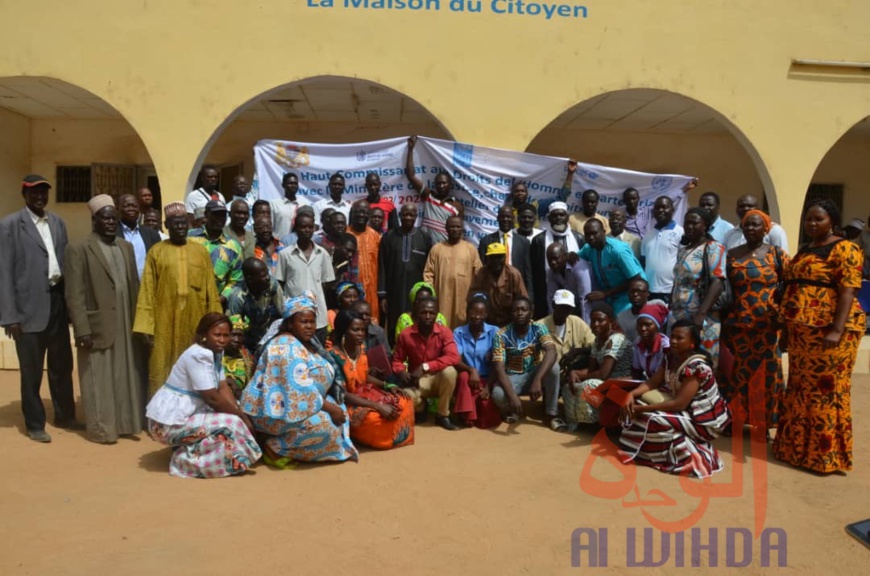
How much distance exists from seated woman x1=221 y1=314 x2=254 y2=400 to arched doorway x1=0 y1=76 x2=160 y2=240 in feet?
19.3

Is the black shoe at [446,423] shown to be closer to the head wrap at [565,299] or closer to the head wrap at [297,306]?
the head wrap at [565,299]

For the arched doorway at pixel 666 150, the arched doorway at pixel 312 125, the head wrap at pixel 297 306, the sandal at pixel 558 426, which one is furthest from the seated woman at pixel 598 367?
the arched doorway at pixel 666 150

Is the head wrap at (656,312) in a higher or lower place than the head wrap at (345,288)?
lower

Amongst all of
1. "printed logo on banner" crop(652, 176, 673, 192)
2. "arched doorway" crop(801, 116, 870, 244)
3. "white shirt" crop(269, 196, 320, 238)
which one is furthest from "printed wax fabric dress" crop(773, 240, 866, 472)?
"arched doorway" crop(801, 116, 870, 244)

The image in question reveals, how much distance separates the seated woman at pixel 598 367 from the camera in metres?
4.75

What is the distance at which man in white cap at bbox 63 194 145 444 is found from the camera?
449 cm

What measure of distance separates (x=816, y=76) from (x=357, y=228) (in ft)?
17.6

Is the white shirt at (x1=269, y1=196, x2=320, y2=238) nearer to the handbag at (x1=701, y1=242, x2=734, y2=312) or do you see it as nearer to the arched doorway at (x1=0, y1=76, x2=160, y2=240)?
the handbag at (x1=701, y1=242, x2=734, y2=312)

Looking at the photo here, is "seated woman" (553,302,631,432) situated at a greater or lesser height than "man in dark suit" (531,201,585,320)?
lesser

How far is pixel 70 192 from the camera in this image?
32.2ft

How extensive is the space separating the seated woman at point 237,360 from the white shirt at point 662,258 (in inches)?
132

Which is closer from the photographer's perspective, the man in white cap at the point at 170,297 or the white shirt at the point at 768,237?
the man in white cap at the point at 170,297

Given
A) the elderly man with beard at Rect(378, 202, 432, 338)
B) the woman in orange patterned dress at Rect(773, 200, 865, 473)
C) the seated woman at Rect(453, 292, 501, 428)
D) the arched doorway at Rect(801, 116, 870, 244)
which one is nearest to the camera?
the woman in orange patterned dress at Rect(773, 200, 865, 473)

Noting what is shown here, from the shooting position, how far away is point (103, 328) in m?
4.53
